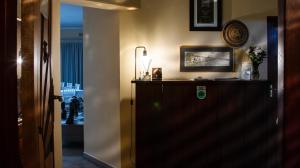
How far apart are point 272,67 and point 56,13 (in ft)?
8.38

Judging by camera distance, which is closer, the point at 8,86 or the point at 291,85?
the point at 8,86

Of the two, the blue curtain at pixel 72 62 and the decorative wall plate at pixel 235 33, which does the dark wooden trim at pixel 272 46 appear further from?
the blue curtain at pixel 72 62

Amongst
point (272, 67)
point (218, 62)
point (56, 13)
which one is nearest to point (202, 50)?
point (218, 62)

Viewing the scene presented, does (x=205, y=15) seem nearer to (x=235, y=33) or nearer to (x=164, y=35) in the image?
(x=235, y=33)

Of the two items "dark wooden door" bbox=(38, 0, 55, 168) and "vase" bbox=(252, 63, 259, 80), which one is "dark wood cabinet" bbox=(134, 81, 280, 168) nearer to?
"vase" bbox=(252, 63, 259, 80)

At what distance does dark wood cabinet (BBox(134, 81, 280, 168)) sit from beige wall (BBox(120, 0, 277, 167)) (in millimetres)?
456

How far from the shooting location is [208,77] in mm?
4270

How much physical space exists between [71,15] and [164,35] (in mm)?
3760

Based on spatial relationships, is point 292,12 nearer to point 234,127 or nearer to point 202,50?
point 234,127

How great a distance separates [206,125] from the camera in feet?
12.5

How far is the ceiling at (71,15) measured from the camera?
6.34 meters

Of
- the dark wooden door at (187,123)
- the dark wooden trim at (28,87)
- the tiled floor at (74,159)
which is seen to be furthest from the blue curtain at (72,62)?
the dark wooden trim at (28,87)

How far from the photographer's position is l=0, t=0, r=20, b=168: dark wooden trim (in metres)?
1.03

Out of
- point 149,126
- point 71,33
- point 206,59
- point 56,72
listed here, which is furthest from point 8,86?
point 71,33
